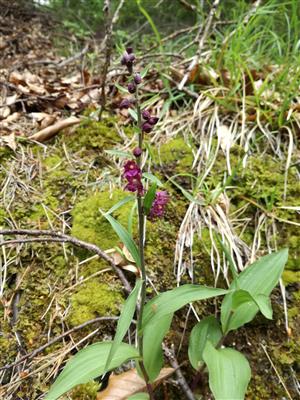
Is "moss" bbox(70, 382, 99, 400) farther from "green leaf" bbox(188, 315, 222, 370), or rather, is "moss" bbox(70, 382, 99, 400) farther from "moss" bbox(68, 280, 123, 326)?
"green leaf" bbox(188, 315, 222, 370)

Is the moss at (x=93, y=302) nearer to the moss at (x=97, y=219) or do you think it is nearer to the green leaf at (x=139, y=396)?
the moss at (x=97, y=219)

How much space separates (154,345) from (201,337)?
0.66ft

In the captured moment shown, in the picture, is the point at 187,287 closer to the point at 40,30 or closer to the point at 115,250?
the point at 115,250

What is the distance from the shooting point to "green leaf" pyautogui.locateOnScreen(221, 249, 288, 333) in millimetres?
1302

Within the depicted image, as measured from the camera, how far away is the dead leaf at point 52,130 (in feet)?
7.57

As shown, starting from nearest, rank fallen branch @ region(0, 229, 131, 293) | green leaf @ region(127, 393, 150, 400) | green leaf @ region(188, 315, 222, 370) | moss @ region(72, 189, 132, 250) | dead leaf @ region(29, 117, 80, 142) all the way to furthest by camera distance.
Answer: green leaf @ region(127, 393, 150, 400)
green leaf @ region(188, 315, 222, 370)
fallen branch @ region(0, 229, 131, 293)
moss @ region(72, 189, 132, 250)
dead leaf @ region(29, 117, 80, 142)

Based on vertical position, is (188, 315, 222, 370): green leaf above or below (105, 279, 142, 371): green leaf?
below

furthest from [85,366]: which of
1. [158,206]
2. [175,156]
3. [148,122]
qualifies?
[175,156]

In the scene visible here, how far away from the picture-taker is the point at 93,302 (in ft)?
5.09

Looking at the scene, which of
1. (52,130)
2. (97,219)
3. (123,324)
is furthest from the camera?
(52,130)

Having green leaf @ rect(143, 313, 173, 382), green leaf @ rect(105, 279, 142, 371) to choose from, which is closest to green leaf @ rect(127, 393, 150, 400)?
green leaf @ rect(143, 313, 173, 382)

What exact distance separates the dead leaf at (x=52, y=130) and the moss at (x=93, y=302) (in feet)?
3.55

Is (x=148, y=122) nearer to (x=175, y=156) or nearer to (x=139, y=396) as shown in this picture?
(x=139, y=396)

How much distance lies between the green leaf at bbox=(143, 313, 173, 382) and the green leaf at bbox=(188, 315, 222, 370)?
141 mm
